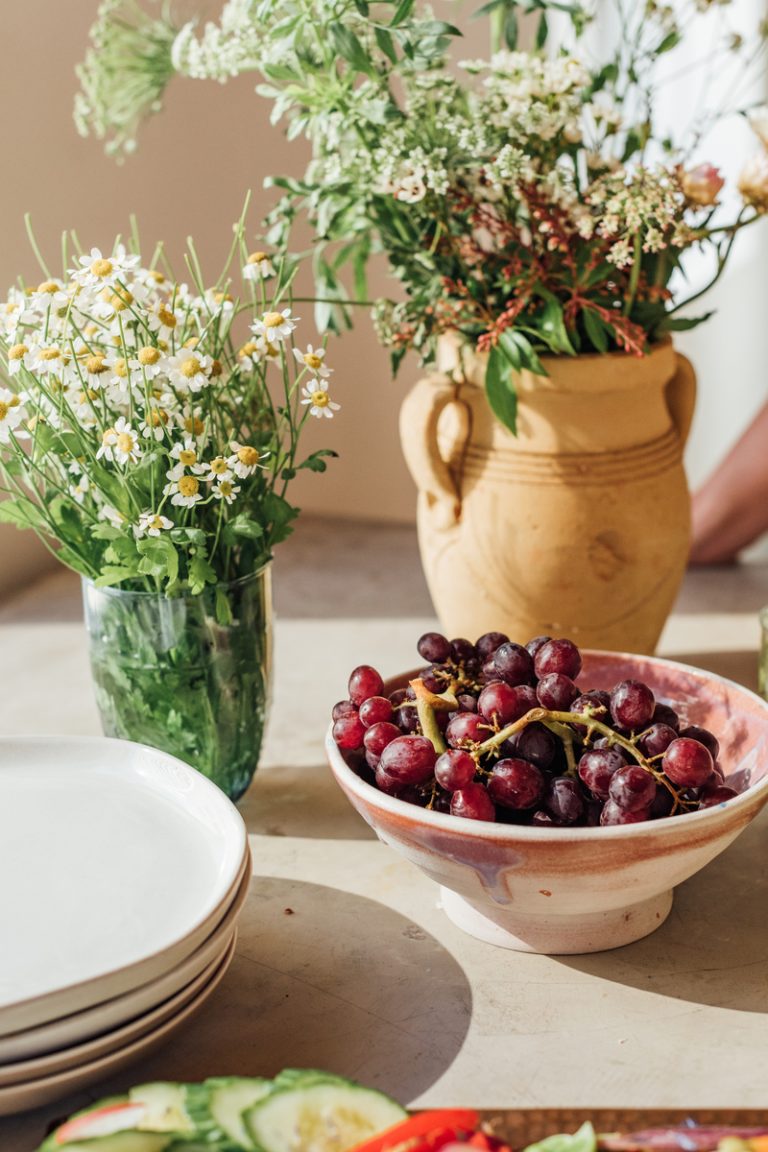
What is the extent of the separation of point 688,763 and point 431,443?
0.46 m

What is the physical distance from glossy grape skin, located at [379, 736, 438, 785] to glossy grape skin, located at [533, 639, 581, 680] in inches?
4.1

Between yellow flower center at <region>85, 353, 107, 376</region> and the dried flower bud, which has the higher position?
the dried flower bud

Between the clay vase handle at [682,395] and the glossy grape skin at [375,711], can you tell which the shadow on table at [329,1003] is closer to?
the glossy grape skin at [375,711]

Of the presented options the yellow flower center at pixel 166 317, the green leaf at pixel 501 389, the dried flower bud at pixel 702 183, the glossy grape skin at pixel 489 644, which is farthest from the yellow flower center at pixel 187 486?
the dried flower bud at pixel 702 183

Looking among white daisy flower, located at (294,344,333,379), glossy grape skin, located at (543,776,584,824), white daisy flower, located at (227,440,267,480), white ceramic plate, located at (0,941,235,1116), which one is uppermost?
white daisy flower, located at (294,344,333,379)

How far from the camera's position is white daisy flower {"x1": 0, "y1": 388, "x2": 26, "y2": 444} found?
2.53ft

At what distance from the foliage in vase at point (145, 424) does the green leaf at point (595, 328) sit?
0.25 m

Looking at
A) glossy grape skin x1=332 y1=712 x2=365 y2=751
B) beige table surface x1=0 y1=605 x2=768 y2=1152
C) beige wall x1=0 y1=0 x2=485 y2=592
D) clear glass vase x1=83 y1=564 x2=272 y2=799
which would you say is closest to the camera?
beige table surface x1=0 y1=605 x2=768 y2=1152

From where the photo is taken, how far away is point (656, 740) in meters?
0.69

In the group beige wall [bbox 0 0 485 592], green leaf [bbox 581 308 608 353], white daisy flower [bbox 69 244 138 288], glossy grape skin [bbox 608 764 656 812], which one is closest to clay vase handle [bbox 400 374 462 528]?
green leaf [bbox 581 308 608 353]

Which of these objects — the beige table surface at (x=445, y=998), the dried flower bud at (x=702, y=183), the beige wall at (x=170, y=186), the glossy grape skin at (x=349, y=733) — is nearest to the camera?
the beige table surface at (x=445, y=998)

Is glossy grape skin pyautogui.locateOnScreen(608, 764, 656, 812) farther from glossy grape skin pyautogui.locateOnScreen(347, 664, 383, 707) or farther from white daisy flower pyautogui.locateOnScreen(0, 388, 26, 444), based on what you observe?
white daisy flower pyautogui.locateOnScreen(0, 388, 26, 444)

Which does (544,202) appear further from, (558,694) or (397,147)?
(558,694)

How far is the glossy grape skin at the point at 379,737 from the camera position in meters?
0.72
